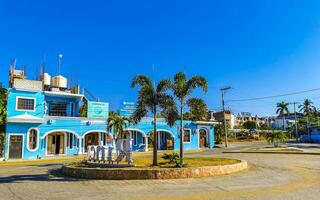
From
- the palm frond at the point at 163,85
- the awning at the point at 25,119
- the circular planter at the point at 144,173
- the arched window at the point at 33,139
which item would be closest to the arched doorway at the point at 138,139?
the arched window at the point at 33,139

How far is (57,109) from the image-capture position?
36.0 metres

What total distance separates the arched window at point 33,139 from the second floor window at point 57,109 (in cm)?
367

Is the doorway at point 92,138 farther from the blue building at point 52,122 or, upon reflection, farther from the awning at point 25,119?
the awning at point 25,119

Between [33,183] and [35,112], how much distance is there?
20705 mm

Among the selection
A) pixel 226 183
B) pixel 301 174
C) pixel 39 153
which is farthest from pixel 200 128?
pixel 226 183

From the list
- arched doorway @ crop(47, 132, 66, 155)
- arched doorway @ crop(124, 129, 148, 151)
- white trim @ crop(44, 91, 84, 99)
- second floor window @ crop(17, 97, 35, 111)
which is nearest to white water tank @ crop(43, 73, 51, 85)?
white trim @ crop(44, 91, 84, 99)

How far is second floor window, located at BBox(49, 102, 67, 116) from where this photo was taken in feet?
117

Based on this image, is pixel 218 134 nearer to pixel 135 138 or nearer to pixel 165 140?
pixel 165 140

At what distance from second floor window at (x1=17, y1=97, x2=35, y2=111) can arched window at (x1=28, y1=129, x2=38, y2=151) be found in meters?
2.40

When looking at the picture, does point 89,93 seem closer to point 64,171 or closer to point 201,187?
point 64,171

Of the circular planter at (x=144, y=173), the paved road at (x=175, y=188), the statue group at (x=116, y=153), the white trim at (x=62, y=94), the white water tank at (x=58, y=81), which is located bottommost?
A: the paved road at (x=175, y=188)

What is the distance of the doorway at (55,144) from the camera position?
115 ft

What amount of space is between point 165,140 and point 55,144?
15.8 meters

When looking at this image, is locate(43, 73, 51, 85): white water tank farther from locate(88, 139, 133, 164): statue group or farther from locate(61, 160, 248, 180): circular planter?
locate(61, 160, 248, 180): circular planter
